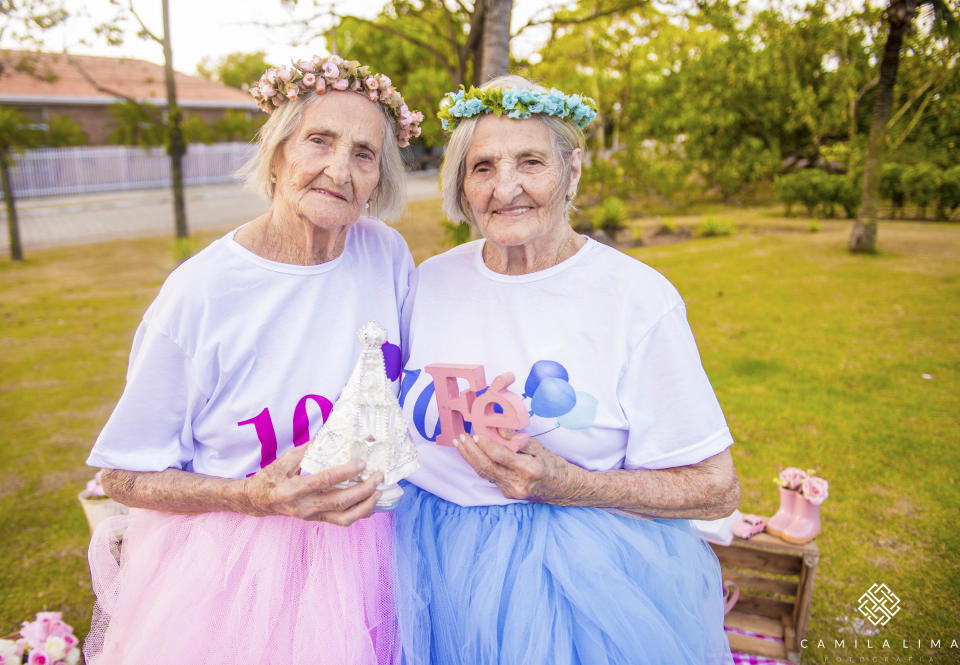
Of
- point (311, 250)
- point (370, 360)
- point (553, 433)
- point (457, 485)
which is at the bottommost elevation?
point (457, 485)

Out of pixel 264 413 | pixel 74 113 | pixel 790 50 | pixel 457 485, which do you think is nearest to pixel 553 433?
pixel 457 485

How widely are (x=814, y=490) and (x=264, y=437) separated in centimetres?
271

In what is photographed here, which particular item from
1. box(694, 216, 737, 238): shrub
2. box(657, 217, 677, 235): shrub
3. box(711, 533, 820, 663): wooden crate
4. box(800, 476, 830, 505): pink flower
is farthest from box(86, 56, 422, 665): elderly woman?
box(694, 216, 737, 238): shrub

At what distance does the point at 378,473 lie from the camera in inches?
65.5

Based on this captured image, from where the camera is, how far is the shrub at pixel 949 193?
15.6 meters

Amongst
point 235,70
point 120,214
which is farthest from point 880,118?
point 235,70

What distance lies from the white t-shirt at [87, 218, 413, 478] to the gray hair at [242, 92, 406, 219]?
0.29m

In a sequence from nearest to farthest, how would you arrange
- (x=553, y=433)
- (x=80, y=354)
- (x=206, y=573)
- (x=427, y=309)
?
1. (x=206, y=573)
2. (x=553, y=433)
3. (x=427, y=309)
4. (x=80, y=354)

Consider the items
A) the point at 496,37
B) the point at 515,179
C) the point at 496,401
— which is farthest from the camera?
the point at 496,37

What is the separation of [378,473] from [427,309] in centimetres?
77

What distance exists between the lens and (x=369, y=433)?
168cm

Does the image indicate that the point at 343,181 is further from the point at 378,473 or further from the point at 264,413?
the point at 378,473

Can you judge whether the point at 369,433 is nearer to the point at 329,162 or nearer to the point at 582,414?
the point at 582,414

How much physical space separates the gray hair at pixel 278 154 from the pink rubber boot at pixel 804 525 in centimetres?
244
